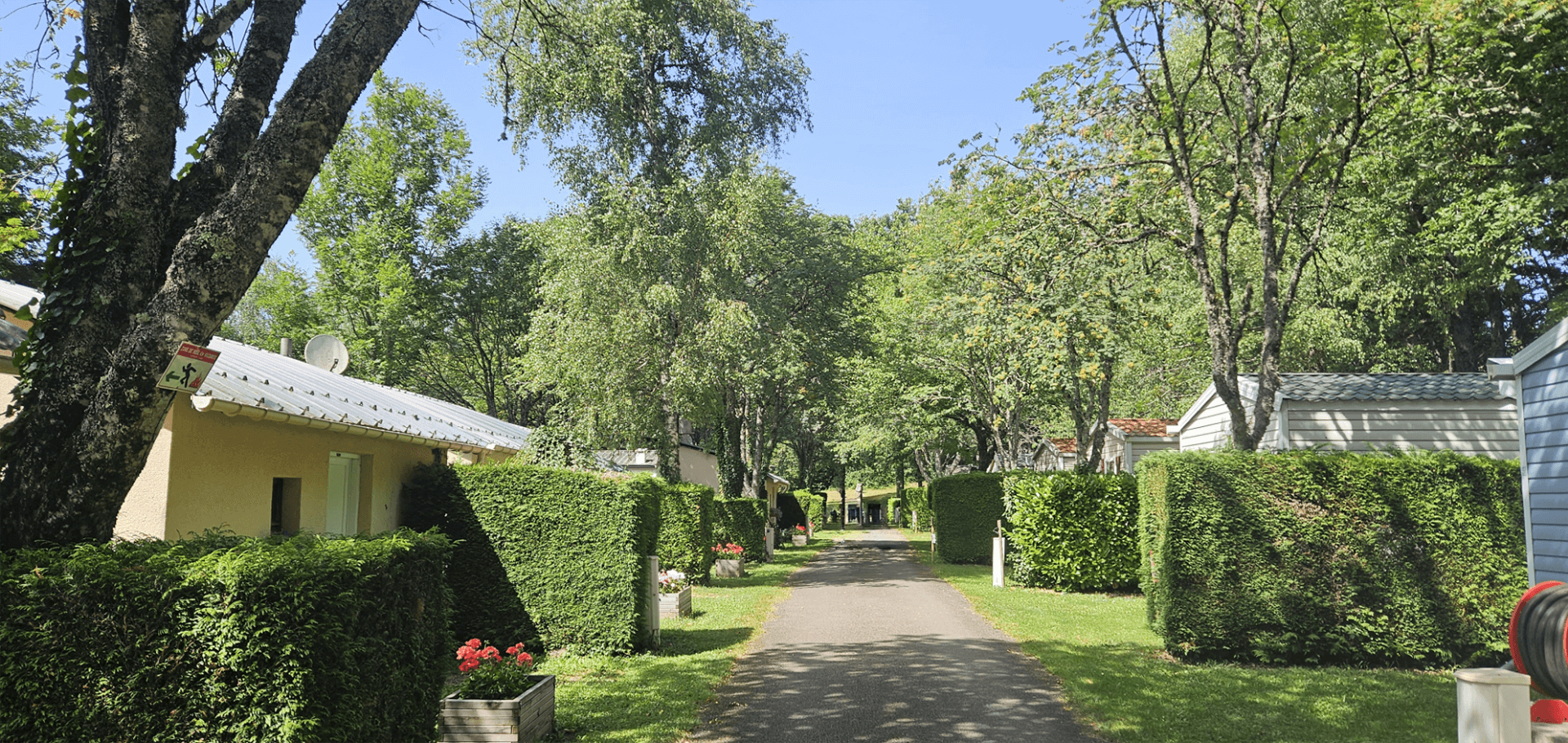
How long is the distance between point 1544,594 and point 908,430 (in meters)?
25.5

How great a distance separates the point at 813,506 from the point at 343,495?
43.8m

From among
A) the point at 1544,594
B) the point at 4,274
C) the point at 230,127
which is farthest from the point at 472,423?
the point at 1544,594

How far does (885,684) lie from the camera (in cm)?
893

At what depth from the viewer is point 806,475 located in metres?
55.8

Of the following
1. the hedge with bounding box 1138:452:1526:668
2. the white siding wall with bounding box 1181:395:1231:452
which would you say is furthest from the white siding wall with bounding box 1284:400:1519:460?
the hedge with bounding box 1138:452:1526:668

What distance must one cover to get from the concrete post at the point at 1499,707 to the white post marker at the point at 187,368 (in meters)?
6.65

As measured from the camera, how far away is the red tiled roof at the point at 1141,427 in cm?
2752

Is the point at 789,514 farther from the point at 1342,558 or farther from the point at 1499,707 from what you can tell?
the point at 1499,707

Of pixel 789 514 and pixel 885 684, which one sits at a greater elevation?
pixel 885 684

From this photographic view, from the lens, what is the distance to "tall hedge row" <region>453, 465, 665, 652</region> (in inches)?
415

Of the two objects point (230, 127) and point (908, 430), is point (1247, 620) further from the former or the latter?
point (908, 430)

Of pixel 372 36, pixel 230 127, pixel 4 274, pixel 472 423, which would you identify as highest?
pixel 4 274

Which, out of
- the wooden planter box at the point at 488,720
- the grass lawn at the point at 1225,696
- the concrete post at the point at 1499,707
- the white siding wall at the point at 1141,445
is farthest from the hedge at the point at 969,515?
the concrete post at the point at 1499,707

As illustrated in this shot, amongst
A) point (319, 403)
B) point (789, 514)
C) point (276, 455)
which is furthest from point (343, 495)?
point (789, 514)
